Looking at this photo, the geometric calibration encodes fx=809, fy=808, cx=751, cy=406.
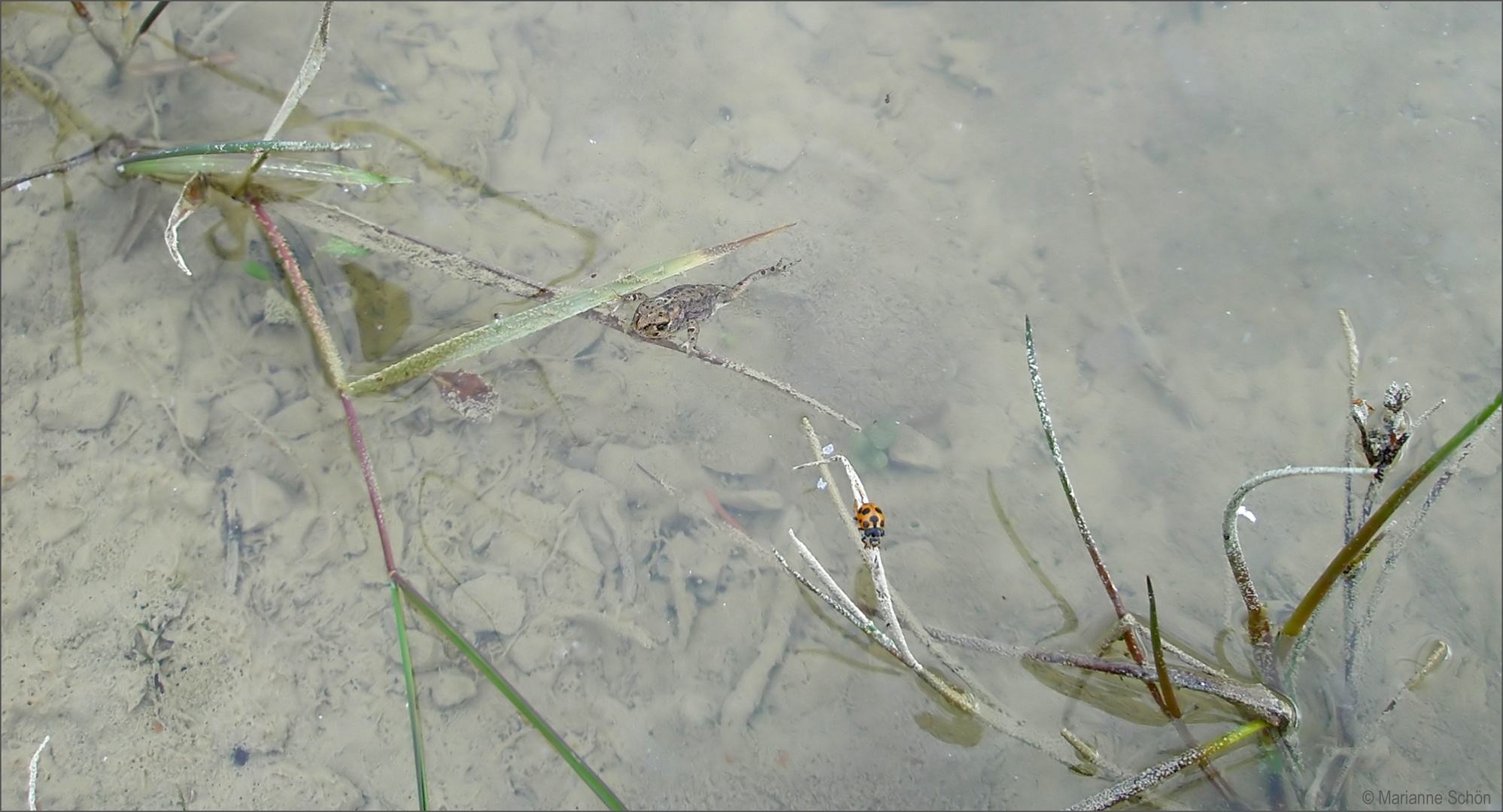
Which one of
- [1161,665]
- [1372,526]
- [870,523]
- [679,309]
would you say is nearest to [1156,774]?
[1161,665]

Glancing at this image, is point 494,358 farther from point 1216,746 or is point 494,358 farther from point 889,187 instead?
point 1216,746

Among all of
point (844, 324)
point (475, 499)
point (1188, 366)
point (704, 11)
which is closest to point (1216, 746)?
point (1188, 366)

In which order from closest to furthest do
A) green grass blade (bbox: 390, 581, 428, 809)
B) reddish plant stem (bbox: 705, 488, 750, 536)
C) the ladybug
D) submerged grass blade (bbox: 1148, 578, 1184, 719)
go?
1. submerged grass blade (bbox: 1148, 578, 1184, 719)
2. green grass blade (bbox: 390, 581, 428, 809)
3. the ladybug
4. reddish plant stem (bbox: 705, 488, 750, 536)

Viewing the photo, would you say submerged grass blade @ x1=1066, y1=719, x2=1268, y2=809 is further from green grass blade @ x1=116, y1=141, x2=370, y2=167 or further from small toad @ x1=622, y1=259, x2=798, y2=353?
green grass blade @ x1=116, y1=141, x2=370, y2=167

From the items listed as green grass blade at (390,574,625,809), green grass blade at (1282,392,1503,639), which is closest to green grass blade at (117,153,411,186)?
green grass blade at (390,574,625,809)

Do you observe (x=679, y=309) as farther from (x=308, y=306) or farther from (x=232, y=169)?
(x=232, y=169)

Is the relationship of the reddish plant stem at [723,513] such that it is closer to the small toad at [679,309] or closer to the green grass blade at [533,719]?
the small toad at [679,309]
